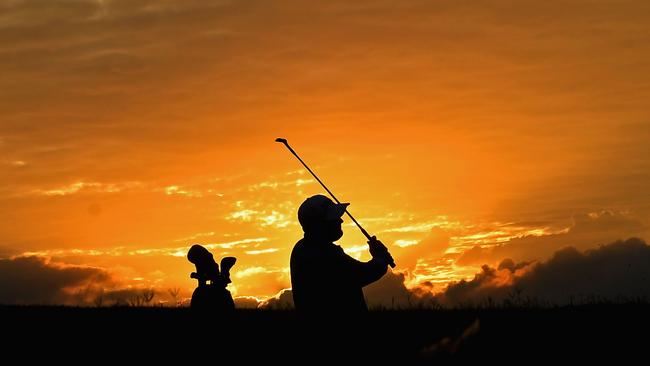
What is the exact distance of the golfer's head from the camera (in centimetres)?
1409

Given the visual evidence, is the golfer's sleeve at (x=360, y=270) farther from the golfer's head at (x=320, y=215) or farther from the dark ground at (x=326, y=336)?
the dark ground at (x=326, y=336)

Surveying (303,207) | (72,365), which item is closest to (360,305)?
(303,207)

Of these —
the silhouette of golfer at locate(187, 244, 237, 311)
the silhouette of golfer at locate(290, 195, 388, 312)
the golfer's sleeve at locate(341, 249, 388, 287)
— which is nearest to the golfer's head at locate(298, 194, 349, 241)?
the silhouette of golfer at locate(290, 195, 388, 312)

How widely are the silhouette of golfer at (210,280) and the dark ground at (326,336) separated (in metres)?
0.23

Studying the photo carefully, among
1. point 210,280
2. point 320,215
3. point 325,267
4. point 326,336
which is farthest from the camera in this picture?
point 210,280

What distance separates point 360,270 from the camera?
1403cm

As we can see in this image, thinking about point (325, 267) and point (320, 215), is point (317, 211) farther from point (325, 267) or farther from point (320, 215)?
point (325, 267)

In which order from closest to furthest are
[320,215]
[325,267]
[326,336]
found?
[326,336] → [325,267] → [320,215]

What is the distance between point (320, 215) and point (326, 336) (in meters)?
1.57

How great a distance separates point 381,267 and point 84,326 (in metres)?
9.70

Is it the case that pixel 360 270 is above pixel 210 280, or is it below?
below

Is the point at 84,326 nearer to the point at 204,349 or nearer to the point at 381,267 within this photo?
the point at 204,349

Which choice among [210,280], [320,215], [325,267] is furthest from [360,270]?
[210,280]

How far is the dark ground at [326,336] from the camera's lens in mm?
13812
